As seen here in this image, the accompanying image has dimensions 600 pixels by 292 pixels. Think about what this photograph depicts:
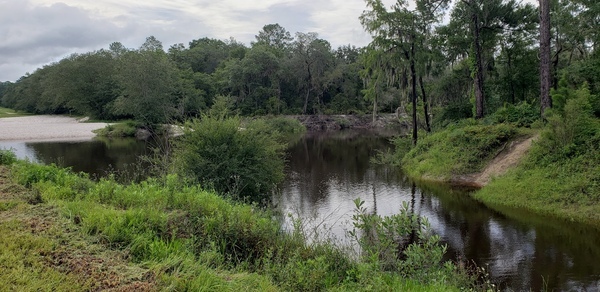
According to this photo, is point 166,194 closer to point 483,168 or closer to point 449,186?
point 449,186

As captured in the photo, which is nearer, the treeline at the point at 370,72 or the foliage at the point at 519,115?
the foliage at the point at 519,115

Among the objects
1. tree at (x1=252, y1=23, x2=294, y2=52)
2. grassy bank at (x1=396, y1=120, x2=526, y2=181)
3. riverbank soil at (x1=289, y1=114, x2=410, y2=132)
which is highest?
tree at (x1=252, y1=23, x2=294, y2=52)

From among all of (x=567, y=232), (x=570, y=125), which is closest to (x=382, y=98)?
(x=570, y=125)

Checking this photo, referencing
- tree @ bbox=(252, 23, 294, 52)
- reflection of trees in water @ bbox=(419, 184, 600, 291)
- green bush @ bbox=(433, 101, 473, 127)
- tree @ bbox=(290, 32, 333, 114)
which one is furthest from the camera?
tree @ bbox=(252, 23, 294, 52)

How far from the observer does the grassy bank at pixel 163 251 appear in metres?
4.41

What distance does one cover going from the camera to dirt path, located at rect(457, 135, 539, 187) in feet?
59.0

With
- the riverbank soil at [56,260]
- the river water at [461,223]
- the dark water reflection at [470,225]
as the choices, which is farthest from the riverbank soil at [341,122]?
the riverbank soil at [56,260]

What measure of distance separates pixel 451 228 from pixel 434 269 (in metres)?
7.83

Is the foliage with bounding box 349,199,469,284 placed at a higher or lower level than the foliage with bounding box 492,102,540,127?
lower

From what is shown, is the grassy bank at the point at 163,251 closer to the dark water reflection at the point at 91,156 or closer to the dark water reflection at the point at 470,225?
the dark water reflection at the point at 470,225

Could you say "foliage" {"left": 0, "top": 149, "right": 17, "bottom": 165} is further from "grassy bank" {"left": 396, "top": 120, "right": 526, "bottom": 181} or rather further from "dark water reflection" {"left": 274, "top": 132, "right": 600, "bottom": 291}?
"grassy bank" {"left": 396, "top": 120, "right": 526, "bottom": 181}

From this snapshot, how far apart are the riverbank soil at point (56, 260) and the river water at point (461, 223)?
3370 mm

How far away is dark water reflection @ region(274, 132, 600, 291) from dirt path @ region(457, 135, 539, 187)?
4.58ft

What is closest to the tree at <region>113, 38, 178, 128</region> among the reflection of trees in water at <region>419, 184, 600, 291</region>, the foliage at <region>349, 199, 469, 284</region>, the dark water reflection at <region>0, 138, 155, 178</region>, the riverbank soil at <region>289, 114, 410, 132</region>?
the dark water reflection at <region>0, 138, 155, 178</region>
